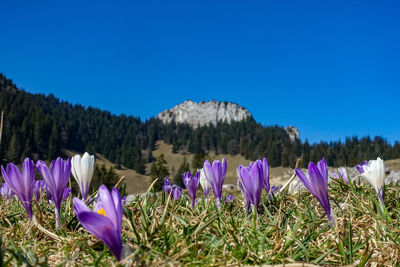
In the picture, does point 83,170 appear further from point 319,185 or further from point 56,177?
point 319,185

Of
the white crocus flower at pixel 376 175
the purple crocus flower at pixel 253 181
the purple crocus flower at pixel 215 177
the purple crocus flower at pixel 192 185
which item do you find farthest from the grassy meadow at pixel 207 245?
the purple crocus flower at pixel 192 185

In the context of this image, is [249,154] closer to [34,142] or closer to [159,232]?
[34,142]

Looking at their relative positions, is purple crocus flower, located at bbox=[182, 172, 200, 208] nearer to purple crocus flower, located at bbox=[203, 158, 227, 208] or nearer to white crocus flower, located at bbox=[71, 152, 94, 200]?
purple crocus flower, located at bbox=[203, 158, 227, 208]

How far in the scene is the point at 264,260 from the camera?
1284mm

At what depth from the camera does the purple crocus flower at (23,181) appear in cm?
181

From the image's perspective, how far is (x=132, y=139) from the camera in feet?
579

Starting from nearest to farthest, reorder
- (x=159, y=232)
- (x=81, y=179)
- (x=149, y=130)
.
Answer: (x=159, y=232)
(x=81, y=179)
(x=149, y=130)

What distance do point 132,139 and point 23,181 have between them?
586 ft

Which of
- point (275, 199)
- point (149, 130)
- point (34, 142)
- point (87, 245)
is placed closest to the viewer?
point (87, 245)

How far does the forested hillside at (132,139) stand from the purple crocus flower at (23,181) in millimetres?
99735

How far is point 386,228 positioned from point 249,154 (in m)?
142

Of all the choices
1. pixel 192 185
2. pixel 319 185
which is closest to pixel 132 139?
pixel 192 185

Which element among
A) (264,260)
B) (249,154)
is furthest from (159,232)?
(249,154)

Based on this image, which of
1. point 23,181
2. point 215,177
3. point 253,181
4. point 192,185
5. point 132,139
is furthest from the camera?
point 132,139
